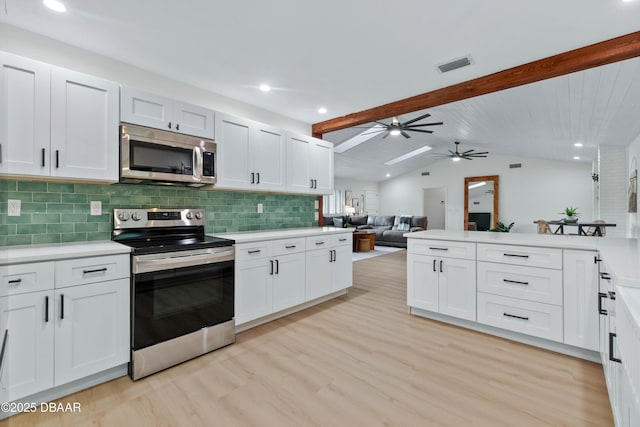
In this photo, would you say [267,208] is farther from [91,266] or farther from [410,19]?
[410,19]

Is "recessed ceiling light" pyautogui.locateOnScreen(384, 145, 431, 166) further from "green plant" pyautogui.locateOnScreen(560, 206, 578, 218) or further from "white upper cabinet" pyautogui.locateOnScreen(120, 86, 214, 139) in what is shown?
"white upper cabinet" pyautogui.locateOnScreen(120, 86, 214, 139)

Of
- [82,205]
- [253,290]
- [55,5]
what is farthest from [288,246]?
[55,5]

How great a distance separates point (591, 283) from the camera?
7.20ft

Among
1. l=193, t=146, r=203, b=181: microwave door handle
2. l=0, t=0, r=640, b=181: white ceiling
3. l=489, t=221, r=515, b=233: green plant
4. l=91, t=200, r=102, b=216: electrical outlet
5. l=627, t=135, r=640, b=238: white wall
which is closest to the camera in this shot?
l=0, t=0, r=640, b=181: white ceiling

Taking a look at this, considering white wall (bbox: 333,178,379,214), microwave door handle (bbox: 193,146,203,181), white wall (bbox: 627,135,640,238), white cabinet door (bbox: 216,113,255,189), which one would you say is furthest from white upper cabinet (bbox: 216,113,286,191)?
white wall (bbox: 333,178,379,214)

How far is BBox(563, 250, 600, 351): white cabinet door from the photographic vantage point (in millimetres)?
2186

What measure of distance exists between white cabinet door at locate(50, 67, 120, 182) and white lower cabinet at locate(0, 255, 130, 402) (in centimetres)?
70

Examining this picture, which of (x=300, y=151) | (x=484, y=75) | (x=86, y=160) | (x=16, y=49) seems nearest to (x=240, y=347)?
(x=86, y=160)

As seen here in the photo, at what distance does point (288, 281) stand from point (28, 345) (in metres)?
1.95

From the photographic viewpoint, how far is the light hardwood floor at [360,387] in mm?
1635

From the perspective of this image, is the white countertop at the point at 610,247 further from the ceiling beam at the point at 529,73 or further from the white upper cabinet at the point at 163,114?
the white upper cabinet at the point at 163,114

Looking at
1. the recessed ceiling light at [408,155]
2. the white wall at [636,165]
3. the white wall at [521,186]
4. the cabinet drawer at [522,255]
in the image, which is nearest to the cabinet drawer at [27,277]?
the cabinet drawer at [522,255]

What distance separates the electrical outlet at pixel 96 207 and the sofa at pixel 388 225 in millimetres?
6457

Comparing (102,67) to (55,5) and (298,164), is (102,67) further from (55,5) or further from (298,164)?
(298,164)
